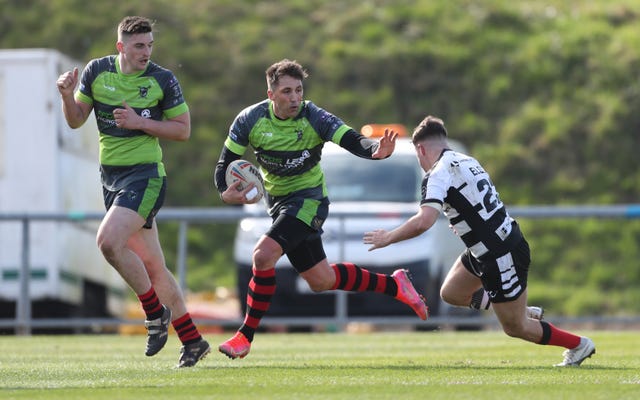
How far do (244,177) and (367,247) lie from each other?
21.9ft

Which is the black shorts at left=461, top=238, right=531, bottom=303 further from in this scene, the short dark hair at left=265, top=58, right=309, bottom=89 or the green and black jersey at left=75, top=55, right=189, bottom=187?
the green and black jersey at left=75, top=55, right=189, bottom=187

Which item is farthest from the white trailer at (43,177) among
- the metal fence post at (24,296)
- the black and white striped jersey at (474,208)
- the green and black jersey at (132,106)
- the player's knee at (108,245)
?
the black and white striped jersey at (474,208)

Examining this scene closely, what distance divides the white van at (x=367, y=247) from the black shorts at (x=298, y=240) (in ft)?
18.9

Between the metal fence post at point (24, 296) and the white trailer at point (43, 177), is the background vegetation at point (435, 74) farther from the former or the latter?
the metal fence post at point (24, 296)

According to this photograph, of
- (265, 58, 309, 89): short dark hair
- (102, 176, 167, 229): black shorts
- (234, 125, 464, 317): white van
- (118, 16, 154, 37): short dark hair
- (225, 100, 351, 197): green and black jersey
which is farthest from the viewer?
(234, 125, 464, 317): white van

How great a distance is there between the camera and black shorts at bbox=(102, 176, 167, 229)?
866 centimetres

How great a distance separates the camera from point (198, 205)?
71.8 feet

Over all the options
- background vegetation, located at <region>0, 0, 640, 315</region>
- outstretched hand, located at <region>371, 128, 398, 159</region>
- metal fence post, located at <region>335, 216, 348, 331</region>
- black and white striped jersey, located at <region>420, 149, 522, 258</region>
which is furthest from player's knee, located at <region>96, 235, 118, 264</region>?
background vegetation, located at <region>0, 0, 640, 315</region>

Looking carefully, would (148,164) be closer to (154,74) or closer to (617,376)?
(154,74)

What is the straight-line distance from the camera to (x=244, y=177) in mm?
8906

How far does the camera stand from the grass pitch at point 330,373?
22.5ft

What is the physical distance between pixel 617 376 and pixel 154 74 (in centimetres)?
348

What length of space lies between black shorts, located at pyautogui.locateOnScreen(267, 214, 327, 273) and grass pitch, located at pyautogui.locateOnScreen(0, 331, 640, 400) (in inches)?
27.3

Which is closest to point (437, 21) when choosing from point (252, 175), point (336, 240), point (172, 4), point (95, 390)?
point (172, 4)
